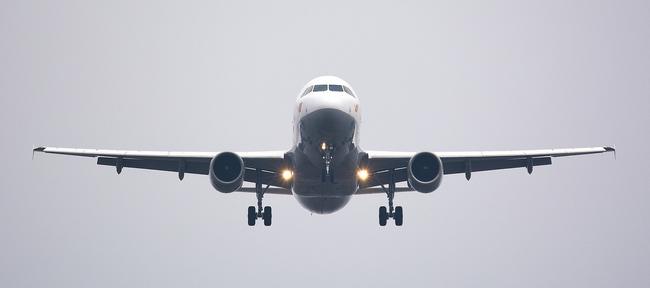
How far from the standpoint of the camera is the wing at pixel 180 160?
111ft

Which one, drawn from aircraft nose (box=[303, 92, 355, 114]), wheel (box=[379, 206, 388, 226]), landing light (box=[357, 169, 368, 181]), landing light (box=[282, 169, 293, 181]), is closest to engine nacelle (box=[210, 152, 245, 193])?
landing light (box=[282, 169, 293, 181])

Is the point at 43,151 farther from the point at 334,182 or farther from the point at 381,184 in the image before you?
the point at 381,184

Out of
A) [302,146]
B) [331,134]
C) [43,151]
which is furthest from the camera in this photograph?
[43,151]

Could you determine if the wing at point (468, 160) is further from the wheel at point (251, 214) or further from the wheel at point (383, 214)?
the wheel at point (251, 214)

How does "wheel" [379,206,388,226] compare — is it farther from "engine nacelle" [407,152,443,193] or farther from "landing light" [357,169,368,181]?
"engine nacelle" [407,152,443,193]

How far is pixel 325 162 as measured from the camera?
31.3 m

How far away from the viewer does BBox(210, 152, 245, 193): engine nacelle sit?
101 feet

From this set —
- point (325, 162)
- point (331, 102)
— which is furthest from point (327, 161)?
point (331, 102)

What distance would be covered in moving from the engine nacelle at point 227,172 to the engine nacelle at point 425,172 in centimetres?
594

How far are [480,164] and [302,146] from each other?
31.9 feet

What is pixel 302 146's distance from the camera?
103 ft

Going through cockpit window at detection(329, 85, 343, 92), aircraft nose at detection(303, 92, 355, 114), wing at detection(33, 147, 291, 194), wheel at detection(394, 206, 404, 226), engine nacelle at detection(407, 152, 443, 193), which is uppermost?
cockpit window at detection(329, 85, 343, 92)

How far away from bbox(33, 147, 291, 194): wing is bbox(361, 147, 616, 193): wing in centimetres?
372

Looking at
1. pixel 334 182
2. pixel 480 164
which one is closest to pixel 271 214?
pixel 334 182
